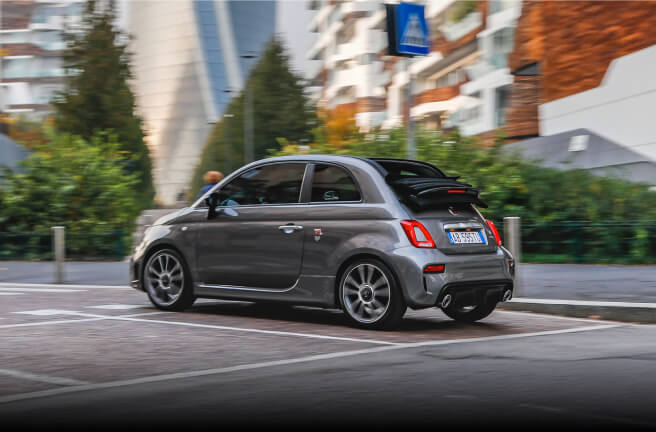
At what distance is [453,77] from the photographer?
171 feet

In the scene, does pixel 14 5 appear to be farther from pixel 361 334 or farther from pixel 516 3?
pixel 361 334

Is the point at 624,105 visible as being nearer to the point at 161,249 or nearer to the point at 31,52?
the point at 161,249

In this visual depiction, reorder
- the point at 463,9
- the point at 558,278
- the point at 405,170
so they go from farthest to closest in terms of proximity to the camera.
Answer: the point at 463,9, the point at 558,278, the point at 405,170

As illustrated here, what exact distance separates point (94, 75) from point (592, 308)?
25889 millimetres

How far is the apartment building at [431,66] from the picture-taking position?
121 ft

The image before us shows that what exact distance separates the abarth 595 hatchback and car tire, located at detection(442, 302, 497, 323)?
0.04 feet

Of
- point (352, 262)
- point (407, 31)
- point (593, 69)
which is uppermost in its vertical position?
point (593, 69)

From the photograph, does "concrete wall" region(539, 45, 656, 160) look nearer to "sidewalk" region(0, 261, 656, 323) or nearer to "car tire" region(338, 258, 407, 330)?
"sidewalk" region(0, 261, 656, 323)

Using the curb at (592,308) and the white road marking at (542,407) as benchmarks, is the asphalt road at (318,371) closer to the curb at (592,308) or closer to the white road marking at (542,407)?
the white road marking at (542,407)

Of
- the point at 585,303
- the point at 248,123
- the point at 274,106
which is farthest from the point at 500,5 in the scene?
the point at 585,303

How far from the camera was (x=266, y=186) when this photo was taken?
9.14 metres

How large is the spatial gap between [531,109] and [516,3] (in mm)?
6757

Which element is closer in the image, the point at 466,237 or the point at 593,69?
the point at 466,237

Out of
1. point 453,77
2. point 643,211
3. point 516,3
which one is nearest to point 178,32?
point 453,77
